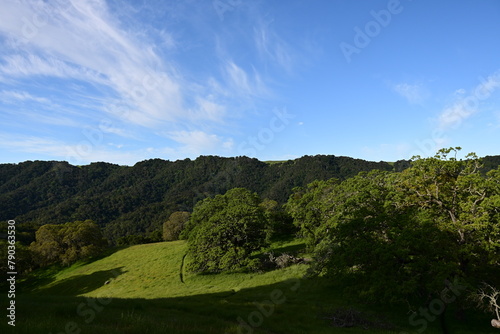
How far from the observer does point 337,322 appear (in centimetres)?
1997

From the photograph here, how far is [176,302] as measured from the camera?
24.2 meters

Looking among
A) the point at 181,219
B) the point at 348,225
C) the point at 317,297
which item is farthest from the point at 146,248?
the point at 348,225

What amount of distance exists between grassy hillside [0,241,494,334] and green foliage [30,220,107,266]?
11.2 ft

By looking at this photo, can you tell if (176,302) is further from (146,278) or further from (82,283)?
(82,283)

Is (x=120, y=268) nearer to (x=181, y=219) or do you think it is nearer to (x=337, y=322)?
(x=181, y=219)

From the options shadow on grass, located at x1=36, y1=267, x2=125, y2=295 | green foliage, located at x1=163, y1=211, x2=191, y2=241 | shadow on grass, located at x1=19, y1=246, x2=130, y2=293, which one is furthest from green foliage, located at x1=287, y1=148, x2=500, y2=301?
green foliage, located at x1=163, y1=211, x2=191, y2=241

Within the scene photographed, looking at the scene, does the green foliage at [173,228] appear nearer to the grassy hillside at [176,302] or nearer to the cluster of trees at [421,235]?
the grassy hillside at [176,302]

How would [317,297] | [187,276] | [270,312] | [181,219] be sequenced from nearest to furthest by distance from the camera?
[270,312] < [317,297] < [187,276] < [181,219]

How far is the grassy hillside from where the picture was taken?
1254cm

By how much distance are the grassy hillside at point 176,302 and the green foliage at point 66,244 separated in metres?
3.41

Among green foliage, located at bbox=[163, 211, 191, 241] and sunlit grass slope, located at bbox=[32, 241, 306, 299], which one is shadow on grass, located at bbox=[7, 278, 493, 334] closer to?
sunlit grass slope, located at bbox=[32, 241, 306, 299]

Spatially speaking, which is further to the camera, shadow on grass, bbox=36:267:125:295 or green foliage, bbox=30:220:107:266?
green foliage, bbox=30:220:107:266

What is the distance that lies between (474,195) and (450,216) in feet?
9.05

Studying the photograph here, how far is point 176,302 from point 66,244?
2533 inches
